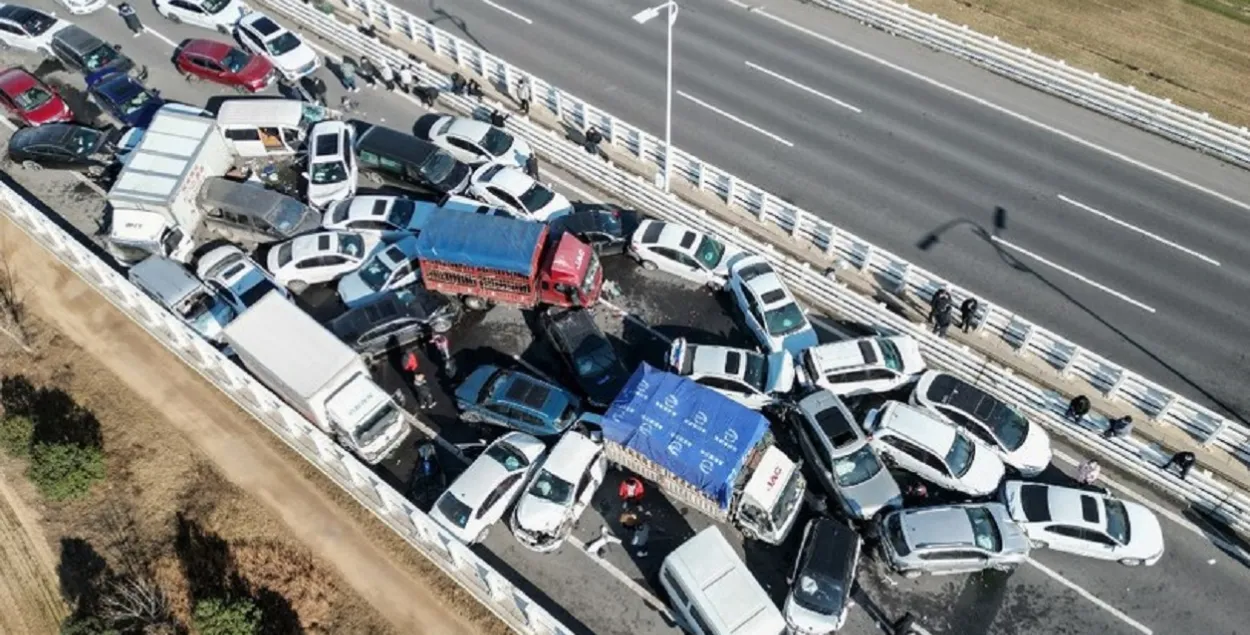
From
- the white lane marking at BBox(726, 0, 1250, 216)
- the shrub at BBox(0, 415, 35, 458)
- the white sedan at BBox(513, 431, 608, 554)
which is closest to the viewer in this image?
the white sedan at BBox(513, 431, 608, 554)

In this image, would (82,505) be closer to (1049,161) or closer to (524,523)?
(524,523)

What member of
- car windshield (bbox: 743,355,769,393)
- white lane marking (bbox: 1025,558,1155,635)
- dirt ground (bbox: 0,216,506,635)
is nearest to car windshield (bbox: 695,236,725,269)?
car windshield (bbox: 743,355,769,393)

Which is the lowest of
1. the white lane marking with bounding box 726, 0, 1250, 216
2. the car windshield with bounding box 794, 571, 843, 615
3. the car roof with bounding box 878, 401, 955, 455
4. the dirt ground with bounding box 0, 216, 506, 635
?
the dirt ground with bounding box 0, 216, 506, 635

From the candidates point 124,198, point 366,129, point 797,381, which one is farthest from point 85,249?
point 797,381

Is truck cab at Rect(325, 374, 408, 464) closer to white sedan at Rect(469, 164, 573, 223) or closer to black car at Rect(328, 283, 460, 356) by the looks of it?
black car at Rect(328, 283, 460, 356)

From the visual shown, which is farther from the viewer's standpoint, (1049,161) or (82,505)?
(1049,161)

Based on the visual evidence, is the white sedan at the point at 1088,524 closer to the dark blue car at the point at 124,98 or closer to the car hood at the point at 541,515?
the car hood at the point at 541,515
